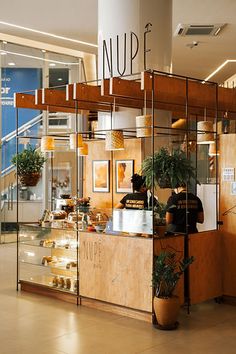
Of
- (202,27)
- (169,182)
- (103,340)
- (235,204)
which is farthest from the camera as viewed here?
(202,27)

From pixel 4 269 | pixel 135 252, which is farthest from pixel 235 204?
pixel 4 269

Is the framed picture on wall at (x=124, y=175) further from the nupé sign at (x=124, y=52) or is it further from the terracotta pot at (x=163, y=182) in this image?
the terracotta pot at (x=163, y=182)

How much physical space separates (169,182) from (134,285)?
1201mm

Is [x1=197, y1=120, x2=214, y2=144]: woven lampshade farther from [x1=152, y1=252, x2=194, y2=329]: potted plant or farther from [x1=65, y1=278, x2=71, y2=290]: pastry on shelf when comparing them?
[x1=65, y1=278, x2=71, y2=290]: pastry on shelf

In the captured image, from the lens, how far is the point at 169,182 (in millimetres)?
5801

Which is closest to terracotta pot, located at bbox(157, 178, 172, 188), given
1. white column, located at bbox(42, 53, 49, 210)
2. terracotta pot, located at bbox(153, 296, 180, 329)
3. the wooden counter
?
the wooden counter

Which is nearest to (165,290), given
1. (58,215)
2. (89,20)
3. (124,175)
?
(58,215)

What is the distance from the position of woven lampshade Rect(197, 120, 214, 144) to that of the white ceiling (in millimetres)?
3281

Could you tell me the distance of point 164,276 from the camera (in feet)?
17.3

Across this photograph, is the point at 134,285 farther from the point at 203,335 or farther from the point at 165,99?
the point at 165,99

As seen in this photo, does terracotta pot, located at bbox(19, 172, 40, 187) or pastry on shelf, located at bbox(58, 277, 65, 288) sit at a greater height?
terracotta pot, located at bbox(19, 172, 40, 187)

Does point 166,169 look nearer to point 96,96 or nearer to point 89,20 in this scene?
point 96,96

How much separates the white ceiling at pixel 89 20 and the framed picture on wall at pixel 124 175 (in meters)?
3.23

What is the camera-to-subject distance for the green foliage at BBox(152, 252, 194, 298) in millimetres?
5281
